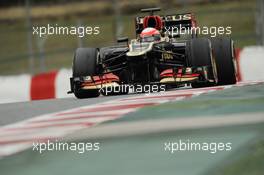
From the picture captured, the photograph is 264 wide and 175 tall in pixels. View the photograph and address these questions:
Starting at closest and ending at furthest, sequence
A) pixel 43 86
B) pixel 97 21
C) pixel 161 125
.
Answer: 1. pixel 161 125
2. pixel 43 86
3. pixel 97 21

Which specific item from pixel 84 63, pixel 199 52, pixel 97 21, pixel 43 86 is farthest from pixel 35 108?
pixel 97 21

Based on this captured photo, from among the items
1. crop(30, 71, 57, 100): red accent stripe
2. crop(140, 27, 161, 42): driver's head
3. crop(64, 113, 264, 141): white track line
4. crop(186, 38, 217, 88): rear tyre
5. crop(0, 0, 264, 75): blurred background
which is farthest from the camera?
crop(30, 71, 57, 100): red accent stripe

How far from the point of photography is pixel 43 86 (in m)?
12.1

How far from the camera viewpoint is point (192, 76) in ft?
32.9

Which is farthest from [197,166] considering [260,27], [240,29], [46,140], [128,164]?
[240,29]

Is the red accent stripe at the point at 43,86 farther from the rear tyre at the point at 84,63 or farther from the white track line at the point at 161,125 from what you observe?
the white track line at the point at 161,125

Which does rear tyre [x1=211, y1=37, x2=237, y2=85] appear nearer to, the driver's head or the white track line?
the driver's head

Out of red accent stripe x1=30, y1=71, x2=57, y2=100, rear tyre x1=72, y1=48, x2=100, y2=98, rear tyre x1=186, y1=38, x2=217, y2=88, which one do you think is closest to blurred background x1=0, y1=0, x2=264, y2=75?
red accent stripe x1=30, y1=71, x2=57, y2=100

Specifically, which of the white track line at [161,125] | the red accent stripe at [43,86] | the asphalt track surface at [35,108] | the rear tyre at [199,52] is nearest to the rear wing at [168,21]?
the rear tyre at [199,52]

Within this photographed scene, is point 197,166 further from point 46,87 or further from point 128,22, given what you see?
point 128,22

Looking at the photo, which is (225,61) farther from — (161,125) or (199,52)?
(161,125)

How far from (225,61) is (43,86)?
116 inches

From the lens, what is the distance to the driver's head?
1041cm

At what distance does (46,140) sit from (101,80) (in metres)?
3.91
